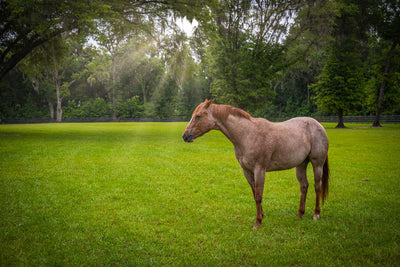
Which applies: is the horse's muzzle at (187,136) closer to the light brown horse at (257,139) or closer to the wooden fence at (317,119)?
the light brown horse at (257,139)

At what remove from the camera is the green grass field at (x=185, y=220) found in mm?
3359

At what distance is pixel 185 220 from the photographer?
14.7 feet

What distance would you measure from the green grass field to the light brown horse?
815 mm

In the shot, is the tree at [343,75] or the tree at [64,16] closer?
the tree at [64,16]

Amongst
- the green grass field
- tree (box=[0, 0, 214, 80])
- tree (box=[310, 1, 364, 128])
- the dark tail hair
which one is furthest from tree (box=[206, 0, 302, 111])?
the dark tail hair

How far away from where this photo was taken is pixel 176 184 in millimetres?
6895

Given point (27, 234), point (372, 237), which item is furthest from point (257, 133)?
point (27, 234)

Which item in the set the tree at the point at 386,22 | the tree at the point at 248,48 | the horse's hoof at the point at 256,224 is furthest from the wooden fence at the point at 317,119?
the horse's hoof at the point at 256,224

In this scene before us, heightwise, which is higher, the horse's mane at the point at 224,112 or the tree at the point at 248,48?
the tree at the point at 248,48

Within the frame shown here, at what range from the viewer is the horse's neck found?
4.07 metres

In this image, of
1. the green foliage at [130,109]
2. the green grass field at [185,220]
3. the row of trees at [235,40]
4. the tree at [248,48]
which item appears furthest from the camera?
the green foliage at [130,109]

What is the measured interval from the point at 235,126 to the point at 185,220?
75.4 inches

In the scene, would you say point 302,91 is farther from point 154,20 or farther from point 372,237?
point 372,237

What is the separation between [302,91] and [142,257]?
65.7 metres
